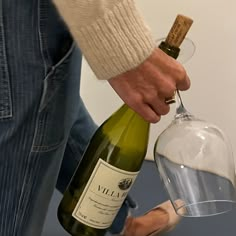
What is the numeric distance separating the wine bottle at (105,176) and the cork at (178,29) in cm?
17

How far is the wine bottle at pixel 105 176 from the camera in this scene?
68cm

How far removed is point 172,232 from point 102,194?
35cm

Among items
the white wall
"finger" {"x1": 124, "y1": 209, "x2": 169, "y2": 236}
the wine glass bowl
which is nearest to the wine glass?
the wine glass bowl

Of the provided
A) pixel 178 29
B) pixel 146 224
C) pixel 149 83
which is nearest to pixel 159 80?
pixel 149 83

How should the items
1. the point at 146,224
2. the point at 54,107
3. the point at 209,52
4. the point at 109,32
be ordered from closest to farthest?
the point at 109,32, the point at 54,107, the point at 146,224, the point at 209,52

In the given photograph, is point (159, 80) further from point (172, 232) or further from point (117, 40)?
point (172, 232)

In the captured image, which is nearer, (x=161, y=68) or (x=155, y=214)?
(x=161, y=68)

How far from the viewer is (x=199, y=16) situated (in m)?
1.18

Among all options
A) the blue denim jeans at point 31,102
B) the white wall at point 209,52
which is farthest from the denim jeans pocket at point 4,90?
the white wall at point 209,52

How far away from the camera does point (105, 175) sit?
0.67 meters

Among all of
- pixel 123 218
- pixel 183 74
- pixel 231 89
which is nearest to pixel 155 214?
pixel 123 218

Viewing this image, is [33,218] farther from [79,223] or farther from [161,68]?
[161,68]

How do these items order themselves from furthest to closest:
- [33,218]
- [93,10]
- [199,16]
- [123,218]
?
1. [199,16]
2. [123,218]
3. [33,218]
4. [93,10]

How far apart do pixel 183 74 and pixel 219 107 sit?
724 mm
